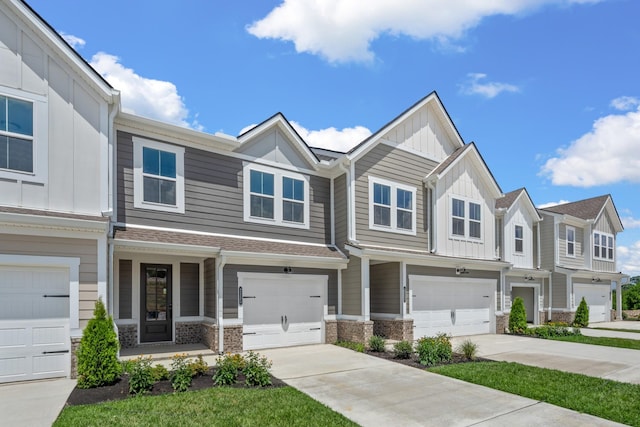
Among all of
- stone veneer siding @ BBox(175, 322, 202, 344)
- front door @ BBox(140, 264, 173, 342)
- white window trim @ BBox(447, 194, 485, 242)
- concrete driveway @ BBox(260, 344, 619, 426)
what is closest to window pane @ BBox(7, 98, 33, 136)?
front door @ BBox(140, 264, 173, 342)

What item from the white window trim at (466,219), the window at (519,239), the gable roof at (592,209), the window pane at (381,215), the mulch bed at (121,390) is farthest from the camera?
the gable roof at (592,209)

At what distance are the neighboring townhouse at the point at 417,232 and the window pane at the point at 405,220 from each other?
0.04 meters

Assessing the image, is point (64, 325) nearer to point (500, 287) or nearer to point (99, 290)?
point (99, 290)

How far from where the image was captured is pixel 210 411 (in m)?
6.25

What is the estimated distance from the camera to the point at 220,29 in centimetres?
1099

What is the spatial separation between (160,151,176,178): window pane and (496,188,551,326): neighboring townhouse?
15.7 m

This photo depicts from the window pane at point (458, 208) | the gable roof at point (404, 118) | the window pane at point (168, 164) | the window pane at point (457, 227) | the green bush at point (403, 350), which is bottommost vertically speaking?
the green bush at point (403, 350)

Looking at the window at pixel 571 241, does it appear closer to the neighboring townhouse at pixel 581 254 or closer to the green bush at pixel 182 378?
the neighboring townhouse at pixel 581 254

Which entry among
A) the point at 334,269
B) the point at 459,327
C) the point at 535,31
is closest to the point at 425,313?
the point at 459,327

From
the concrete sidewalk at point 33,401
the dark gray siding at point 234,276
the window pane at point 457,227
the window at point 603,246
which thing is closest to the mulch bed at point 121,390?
the concrete sidewalk at point 33,401

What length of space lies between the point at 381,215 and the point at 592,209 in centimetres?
1845

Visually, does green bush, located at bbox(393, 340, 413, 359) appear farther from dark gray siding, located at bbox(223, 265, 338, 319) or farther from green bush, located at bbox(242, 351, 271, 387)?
green bush, located at bbox(242, 351, 271, 387)

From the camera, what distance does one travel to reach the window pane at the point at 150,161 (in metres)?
11.1

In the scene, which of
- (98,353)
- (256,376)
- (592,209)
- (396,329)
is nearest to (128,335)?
(98,353)
